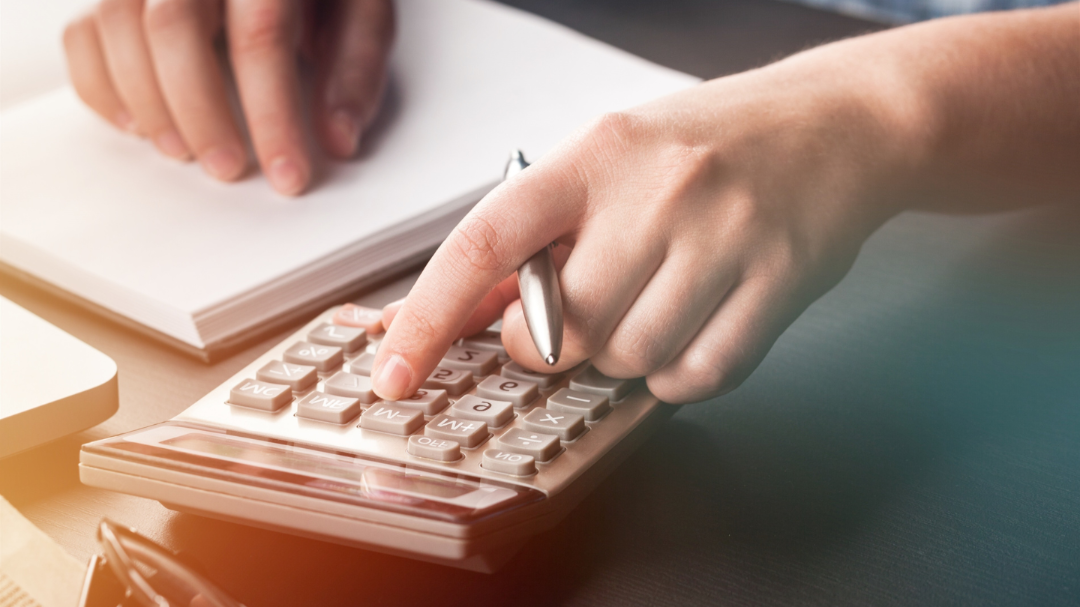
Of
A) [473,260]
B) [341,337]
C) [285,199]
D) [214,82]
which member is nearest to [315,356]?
[341,337]

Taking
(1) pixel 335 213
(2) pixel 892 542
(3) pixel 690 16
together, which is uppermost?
(3) pixel 690 16

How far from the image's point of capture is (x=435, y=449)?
361 millimetres

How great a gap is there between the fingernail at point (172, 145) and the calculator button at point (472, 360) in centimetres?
40

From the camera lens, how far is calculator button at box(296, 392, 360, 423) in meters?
0.39

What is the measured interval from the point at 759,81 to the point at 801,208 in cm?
9

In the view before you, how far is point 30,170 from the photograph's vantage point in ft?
2.25

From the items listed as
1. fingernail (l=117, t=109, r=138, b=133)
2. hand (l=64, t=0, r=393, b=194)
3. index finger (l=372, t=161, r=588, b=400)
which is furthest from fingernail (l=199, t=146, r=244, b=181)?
index finger (l=372, t=161, r=588, b=400)

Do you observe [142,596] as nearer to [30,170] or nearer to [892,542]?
[892,542]

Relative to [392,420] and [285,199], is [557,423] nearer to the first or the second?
[392,420]

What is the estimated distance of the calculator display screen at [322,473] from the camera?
0.31 m

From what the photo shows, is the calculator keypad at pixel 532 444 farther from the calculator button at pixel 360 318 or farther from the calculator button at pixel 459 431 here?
the calculator button at pixel 360 318

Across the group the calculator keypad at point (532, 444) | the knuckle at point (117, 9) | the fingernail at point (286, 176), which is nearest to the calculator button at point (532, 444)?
the calculator keypad at point (532, 444)

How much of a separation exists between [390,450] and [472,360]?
0.08 m

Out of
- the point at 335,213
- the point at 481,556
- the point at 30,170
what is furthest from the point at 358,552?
the point at 30,170
